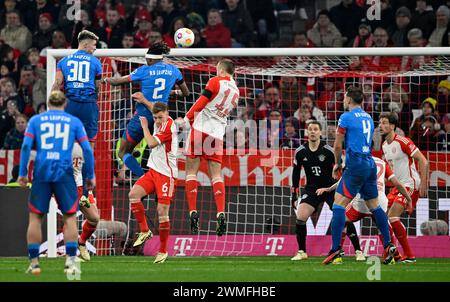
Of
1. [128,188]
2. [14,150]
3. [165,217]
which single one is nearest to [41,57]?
[14,150]

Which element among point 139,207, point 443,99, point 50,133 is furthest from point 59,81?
point 443,99

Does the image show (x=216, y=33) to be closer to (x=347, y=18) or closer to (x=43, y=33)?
(x=347, y=18)

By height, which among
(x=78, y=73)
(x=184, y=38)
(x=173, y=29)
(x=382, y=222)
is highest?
(x=173, y=29)

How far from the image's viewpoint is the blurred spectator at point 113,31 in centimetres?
2309

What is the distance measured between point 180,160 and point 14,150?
3933 millimetres

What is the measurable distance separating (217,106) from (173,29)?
25.8 feet

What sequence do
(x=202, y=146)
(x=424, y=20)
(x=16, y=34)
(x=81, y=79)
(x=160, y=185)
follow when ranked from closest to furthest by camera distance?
(x=160, y=185) < (x=81, y=79) < (x=202, y=146) < (x=424, y=20) < (x=16, y=34)

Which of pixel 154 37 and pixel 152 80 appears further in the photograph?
pixel 154 37

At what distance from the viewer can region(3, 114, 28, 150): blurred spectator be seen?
2133 cm

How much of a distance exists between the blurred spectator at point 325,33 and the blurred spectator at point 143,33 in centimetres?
346

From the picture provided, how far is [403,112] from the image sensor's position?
19391 mm

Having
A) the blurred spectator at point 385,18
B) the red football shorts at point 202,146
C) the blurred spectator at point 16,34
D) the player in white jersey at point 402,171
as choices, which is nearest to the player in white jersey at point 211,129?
the red football shorts at point 202,146

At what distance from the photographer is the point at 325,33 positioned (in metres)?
22.8
